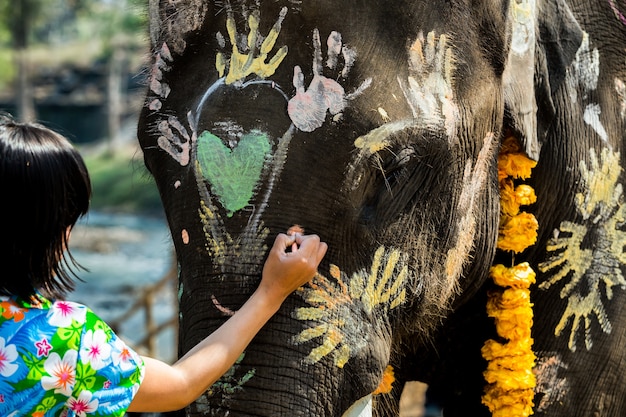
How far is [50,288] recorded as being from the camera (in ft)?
6.10

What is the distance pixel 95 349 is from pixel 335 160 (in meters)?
0.72

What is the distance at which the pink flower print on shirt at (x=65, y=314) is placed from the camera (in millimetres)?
1807

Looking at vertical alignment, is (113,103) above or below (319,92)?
below

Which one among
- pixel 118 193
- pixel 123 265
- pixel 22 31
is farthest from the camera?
pixel 22 31

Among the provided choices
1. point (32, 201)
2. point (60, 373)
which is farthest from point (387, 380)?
point (32, 201)

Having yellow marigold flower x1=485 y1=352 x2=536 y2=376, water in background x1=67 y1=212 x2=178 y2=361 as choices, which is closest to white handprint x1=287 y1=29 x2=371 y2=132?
yellow marigold flower x1=485 y1=352 x2=536 y2=376

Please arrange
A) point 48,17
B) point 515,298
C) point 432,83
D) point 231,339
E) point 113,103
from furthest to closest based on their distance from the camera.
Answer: point 48,17, point 113,103, point 515,298, point 432,83, point 231,339

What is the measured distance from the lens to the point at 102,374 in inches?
71.8

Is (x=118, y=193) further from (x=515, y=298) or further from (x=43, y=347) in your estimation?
(x=43, y=347)

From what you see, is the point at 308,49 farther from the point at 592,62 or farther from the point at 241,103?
the point at 592,62

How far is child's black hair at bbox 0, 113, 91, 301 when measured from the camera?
5.87 feet

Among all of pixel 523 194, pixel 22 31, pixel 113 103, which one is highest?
pixel 22 31

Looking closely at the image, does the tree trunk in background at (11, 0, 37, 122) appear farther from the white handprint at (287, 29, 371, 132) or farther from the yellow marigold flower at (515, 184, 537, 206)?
the white handprint at (287, 29, 371, 132)

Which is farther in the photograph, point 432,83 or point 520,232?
point 520,232
